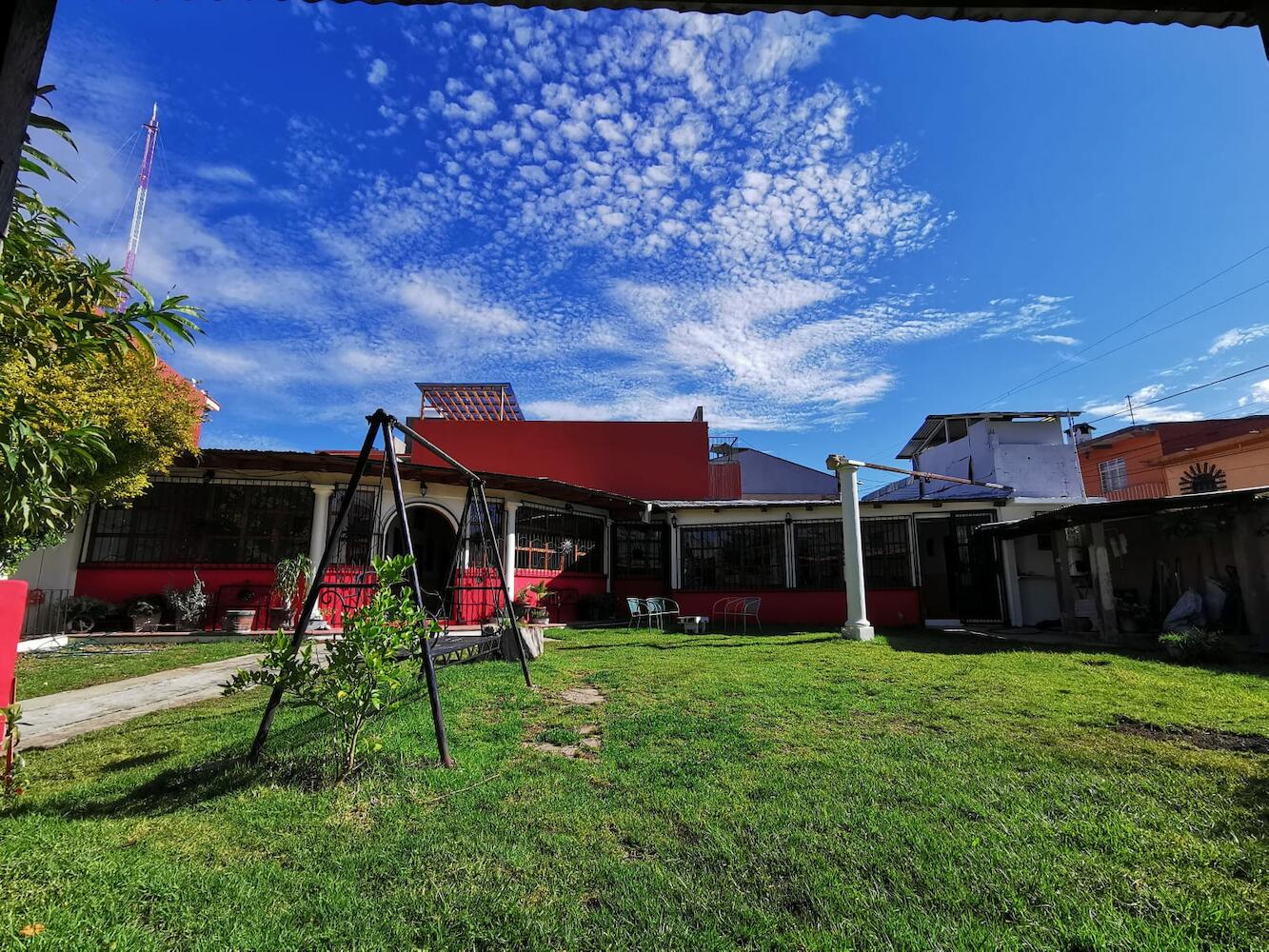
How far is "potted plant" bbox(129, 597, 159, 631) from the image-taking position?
10.5 meters

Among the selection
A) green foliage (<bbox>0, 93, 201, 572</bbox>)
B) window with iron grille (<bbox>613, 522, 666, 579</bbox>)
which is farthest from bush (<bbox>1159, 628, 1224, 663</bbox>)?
green foliage (<bbox>0, 93, 201, 572</bbox>)

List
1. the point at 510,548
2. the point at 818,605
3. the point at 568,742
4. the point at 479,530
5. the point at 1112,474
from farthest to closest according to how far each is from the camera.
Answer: the point at 1112,474
the point at 818,605
the point at 510,548
the point at 479,530
the point at 568,742

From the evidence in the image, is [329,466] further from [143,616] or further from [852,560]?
[852,560]

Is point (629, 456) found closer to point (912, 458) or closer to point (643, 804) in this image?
point (912, 458)

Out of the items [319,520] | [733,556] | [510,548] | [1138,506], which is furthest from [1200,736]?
[319,520]

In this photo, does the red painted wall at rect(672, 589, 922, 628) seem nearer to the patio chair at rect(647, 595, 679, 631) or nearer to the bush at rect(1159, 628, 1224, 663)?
the patio chair at rect(647, 595, 679, 631)

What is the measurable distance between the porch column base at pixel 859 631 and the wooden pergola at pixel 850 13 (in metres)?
10.4

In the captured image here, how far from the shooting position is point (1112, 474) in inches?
1086

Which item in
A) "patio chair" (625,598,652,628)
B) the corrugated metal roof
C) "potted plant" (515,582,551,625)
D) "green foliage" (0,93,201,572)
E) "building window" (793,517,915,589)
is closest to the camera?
the corrugated metal roof

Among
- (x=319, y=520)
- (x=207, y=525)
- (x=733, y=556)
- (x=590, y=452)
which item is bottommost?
(x=733, y=556)

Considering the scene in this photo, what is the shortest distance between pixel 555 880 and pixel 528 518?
11452 millimetres

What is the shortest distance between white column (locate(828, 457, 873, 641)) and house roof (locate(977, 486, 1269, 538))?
125 inches

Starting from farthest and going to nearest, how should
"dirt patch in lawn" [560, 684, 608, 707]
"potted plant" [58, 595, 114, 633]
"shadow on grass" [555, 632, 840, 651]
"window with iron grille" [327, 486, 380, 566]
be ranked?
"window with iron grille" [327, 486, 380, 566] → "potted plant" [58, 595, 114, 633] → "shadow on grass" [555, 632, 840, 651] → "dirt patch in lawn" [560, 684, 608, 707]

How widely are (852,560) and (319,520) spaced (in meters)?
10.6
